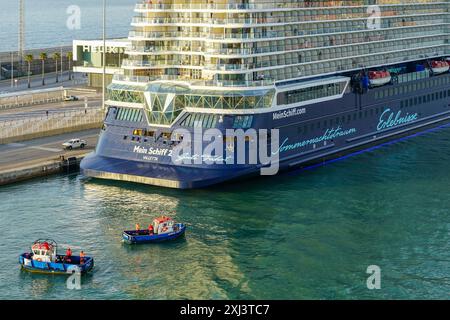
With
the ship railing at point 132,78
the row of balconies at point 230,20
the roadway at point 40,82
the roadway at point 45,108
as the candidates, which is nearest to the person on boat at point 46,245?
the ship railing at point 132,78

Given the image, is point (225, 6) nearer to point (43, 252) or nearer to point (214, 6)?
point (214, 6)

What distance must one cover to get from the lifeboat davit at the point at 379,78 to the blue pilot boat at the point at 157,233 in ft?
127

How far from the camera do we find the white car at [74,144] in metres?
84.3

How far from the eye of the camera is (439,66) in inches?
4181

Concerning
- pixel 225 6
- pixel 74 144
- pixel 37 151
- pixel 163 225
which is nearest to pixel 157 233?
pixel 163 225

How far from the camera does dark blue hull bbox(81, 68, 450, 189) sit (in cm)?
7256

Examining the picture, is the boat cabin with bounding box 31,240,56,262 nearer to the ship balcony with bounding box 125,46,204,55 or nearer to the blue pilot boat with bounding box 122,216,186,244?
the blue pilot boat with bounding box 122,216,186,244

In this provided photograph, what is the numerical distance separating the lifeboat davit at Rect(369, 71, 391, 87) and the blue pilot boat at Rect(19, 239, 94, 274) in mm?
46466

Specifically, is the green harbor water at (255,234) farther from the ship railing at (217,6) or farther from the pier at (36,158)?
the ship railing at (217,6)

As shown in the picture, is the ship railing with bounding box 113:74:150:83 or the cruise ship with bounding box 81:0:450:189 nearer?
the cruise ship with bounding box 81:0:450:189

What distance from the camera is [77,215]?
2566 inches

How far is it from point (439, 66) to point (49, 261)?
65406 mm

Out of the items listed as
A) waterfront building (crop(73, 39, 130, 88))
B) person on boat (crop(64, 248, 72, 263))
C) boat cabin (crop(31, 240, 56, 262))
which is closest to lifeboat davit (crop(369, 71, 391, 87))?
waterfront building (crop(73, 39, 130, 88))
